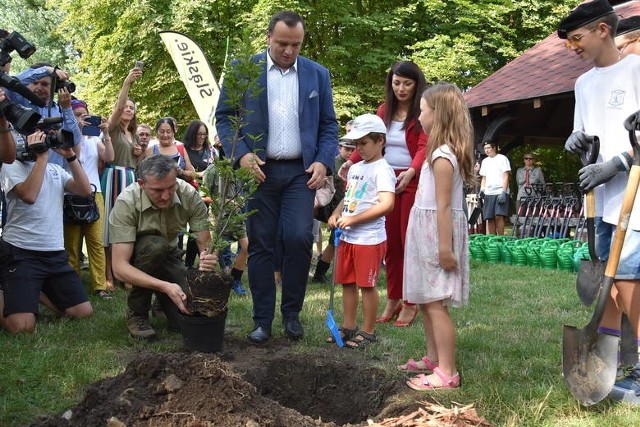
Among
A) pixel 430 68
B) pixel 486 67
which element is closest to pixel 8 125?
pixel 430 68

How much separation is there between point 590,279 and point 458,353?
1.00 metres

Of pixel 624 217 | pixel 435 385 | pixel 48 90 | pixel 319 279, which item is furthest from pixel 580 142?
pixel 319 279

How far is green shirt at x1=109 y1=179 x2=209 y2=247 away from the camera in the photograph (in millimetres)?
4855

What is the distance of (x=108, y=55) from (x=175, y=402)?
20214 millimetres

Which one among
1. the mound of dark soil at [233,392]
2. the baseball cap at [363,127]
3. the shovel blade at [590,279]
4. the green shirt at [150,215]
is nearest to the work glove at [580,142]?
the shovel blade at [590,279]

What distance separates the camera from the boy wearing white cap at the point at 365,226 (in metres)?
4.75

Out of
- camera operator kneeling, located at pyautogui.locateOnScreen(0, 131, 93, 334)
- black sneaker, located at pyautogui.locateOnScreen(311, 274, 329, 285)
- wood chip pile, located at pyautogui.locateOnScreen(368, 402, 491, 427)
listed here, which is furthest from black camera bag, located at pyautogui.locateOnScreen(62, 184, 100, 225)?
wood chip pile, located at pyautogui.locateOnScreen(368, 402, 491, 427)

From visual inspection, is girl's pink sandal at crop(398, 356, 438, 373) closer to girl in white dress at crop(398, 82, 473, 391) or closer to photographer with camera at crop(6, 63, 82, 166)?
girl in white dress at crop(398, 82, 473, 391)

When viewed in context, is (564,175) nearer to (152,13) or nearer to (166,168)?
(152,13)

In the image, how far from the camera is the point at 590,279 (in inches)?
149

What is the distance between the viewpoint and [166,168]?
4.66 meters

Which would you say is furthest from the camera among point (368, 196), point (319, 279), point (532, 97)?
point (532, 97)

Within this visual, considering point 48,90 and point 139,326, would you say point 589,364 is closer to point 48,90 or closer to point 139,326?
point 139,326

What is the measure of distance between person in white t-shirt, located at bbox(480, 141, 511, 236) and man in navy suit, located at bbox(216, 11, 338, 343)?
860 centimetres
